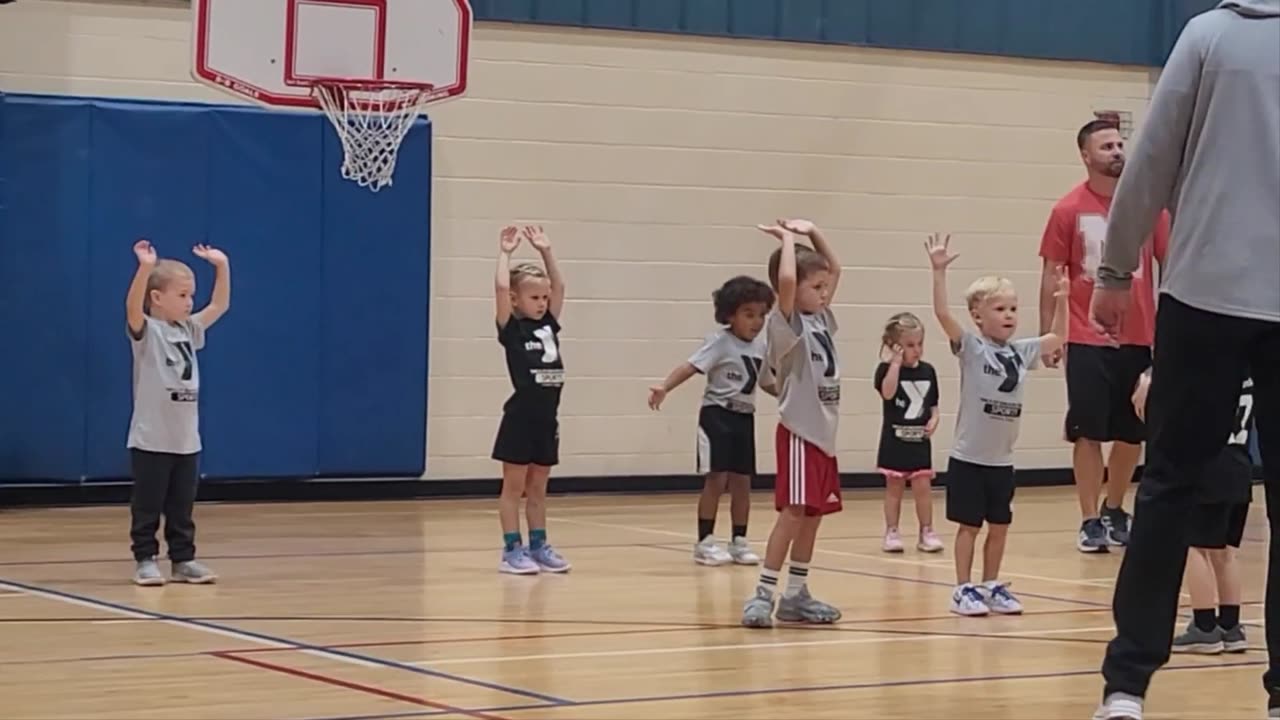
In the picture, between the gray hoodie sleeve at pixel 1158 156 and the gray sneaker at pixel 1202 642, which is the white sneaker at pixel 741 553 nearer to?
the gray sneaker at pixel 1202 642

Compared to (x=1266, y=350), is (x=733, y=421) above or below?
below

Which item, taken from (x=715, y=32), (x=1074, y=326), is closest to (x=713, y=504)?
(x=1074, y=326)

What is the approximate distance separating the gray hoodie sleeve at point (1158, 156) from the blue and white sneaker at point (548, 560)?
507cm

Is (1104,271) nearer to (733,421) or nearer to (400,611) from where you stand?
(400,611)

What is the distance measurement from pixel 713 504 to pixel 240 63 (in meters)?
3.33

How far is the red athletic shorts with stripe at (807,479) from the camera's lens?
7699 mm

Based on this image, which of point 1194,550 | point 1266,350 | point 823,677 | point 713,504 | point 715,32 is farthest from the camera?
point 715,32

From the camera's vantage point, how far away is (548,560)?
9578 mm

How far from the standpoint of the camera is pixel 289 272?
1316 cm

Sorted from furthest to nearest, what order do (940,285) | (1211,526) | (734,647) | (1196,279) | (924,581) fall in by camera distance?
(924,581)
(940,285)
(734,647)
(1211,526)
(1196,279)

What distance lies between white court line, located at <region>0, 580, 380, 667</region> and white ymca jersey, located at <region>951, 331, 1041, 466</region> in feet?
9.26

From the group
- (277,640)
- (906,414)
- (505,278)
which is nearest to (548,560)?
(505,278)

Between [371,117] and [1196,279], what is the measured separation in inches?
277

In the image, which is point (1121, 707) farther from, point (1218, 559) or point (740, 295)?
point (740, 295)
